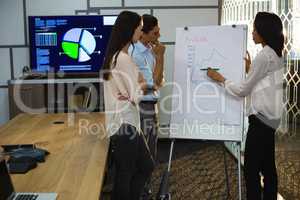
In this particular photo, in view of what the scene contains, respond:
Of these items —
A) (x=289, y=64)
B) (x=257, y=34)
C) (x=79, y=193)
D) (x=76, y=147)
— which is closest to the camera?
(x=79, y=193)

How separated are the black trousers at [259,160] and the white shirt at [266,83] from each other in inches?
3.6

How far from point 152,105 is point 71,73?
70.8 inches

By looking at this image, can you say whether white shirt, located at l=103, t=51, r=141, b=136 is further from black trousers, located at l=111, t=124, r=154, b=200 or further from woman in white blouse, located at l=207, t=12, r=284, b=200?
woman in white blouse, located at l=207, t=12, r=284, b=200

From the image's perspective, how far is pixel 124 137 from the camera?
2594 mm

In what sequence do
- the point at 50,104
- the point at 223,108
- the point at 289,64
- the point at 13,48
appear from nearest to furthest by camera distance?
the point at 223,108 → the point at 289,64 → the point at 50,104 → the point at 13,48

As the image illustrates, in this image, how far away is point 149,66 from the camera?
11.2 feet

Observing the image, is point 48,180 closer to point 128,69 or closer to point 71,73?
point 128,69

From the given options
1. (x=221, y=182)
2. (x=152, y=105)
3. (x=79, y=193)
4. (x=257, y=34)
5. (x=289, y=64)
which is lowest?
(x=221, y=182)

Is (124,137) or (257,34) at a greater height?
(257,34)

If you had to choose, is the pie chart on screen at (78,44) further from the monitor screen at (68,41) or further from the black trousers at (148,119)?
the black trousers at (148,119)

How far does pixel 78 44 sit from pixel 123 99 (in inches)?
98.3

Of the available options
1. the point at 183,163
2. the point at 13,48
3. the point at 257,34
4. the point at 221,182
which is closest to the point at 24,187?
the point at 257,34

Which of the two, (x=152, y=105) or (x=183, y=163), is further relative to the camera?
(x=183, y=163)

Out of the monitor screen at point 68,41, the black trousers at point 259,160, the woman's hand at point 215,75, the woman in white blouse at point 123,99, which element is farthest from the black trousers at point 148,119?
the monitor screen at point 68,41
